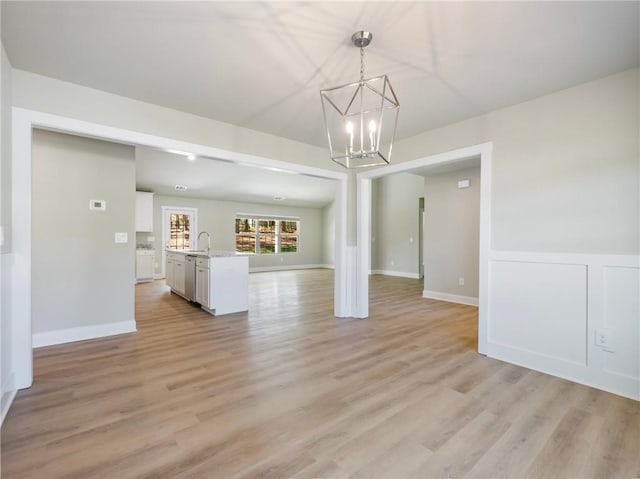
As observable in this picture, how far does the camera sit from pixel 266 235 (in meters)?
10.6

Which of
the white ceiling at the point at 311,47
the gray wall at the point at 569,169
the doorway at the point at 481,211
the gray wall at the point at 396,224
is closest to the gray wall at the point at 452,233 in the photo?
the doorway at the point at 481,211

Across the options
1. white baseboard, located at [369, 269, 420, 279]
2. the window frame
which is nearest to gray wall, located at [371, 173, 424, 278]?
white baseboard, located at [369, 269, 420, 279]

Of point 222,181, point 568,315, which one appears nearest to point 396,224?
point 222,181

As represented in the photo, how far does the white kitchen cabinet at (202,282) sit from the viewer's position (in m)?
4.55

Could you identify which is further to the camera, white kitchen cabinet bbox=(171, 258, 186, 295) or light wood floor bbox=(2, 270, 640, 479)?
white kitchen cabinet bbox=(171, 258, 186, 295)

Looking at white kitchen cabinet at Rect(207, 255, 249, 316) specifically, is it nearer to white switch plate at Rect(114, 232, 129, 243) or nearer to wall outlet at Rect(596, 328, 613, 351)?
white switch plate at Rect(114, 232, 129, 243)

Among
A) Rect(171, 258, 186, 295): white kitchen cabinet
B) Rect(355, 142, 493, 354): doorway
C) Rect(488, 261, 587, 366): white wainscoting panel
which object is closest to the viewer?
Rect(488, 261, 587, 366): white wainscoting panel

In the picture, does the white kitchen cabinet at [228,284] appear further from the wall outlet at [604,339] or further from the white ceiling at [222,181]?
the wall outlet at [604,339]

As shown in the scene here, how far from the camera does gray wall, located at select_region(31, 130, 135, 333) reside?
3.23 metres

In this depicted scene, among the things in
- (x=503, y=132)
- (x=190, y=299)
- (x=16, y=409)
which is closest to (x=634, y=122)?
(x=503, y=132)

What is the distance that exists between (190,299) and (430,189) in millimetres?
4996

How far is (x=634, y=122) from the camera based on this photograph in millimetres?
2275

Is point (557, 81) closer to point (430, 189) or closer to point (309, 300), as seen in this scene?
point (430, 189)

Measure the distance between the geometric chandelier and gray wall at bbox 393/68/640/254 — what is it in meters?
1.07
